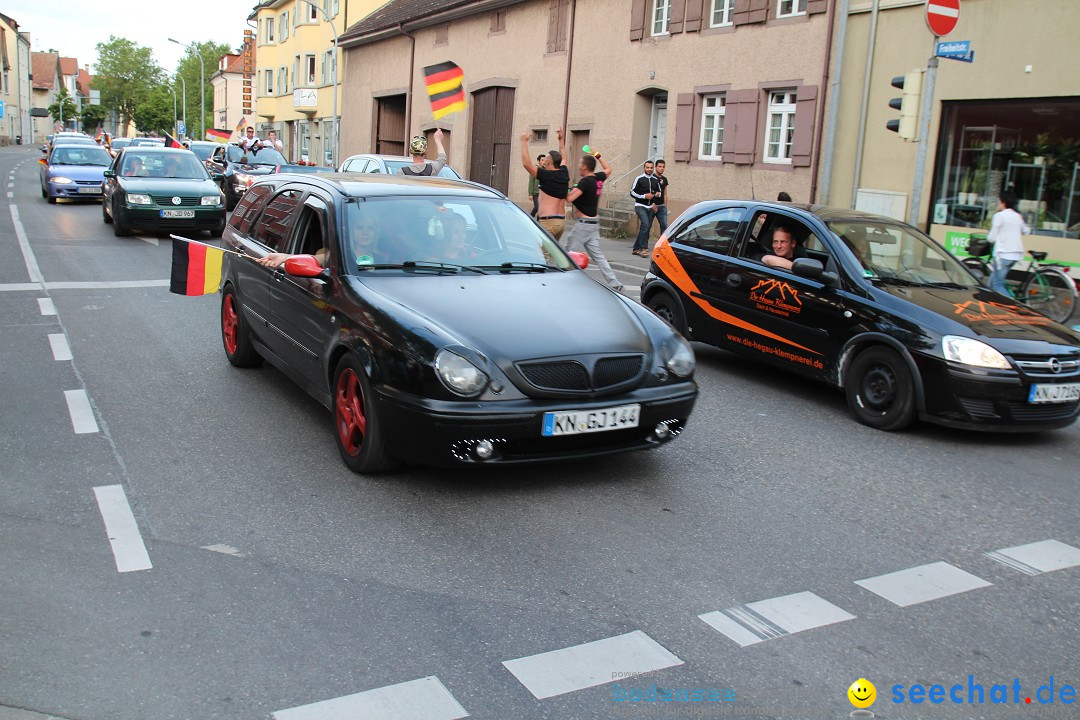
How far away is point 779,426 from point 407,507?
316 cm

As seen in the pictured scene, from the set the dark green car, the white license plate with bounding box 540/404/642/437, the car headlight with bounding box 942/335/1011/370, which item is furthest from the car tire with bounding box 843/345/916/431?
the dark green car

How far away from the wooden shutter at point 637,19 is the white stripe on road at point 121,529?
20704mm

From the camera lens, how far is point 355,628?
148 inches

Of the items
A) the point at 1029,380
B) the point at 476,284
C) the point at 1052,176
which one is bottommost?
the point at 1029,380

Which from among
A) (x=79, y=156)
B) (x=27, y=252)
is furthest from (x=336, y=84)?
(x=27, y=252)

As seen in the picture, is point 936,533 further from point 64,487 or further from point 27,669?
point 64,487

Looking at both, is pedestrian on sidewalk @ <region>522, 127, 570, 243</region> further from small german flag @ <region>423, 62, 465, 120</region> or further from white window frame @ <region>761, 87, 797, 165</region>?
white window frame @ <region>761, 87, 797, 165</region>

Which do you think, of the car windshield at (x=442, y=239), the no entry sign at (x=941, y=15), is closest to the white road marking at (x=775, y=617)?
the car windshield at (x=442, y=239)

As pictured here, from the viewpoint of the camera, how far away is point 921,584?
4.39 meters

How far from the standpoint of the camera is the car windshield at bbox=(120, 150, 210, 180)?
19.1 m

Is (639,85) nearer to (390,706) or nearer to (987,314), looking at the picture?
(987,314)

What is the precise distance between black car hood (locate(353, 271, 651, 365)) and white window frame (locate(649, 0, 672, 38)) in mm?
18378

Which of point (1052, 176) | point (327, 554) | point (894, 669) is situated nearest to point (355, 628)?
point (327, 554)

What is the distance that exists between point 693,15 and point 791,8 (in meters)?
2.88
